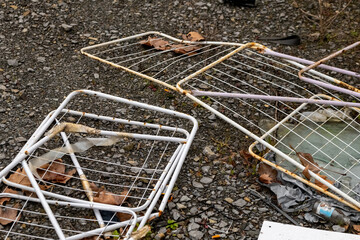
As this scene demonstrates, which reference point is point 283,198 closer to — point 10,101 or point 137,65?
point 137,65

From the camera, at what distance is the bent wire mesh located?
10.3ft

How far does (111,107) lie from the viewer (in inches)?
151

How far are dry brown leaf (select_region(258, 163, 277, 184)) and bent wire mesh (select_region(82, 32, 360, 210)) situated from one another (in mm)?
94

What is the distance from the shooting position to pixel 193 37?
448cm

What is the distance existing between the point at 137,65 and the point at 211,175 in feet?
4.98

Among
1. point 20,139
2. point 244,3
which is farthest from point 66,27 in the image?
point 244,3

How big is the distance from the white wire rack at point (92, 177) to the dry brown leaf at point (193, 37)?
109 cm

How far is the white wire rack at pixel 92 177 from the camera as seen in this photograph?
281 centimetres

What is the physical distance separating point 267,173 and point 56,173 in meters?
1.52

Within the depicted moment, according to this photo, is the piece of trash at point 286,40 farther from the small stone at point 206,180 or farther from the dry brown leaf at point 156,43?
the small stone at point 206,180

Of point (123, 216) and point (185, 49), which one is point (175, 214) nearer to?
point (123, 216)

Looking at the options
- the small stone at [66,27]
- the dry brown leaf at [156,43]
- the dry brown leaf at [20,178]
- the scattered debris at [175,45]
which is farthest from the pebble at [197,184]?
the small stone at [66,27]

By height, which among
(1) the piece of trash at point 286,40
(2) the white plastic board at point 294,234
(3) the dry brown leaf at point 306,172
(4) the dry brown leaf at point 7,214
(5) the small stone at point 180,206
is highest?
(1) the piece of trash at point 286,40

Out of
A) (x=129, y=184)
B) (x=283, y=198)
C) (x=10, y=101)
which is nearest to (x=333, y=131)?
(x=283, y=198)
